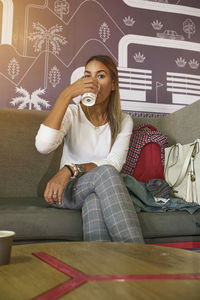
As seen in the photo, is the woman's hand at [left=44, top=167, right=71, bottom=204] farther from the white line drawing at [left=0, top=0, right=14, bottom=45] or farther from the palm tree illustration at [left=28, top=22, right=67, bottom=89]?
the white line drawing at [left=0, top=0, right=14, bottom=45]

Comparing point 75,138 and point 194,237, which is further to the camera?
point 75,138

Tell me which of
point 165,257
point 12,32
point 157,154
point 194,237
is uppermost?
point 12,32

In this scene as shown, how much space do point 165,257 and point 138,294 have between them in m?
0.22

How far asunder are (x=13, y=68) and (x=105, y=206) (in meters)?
1.50

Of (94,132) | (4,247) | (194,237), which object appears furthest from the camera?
(94,132)

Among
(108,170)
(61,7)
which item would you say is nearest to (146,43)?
(61,7)

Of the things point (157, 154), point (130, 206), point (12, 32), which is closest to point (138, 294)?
point (130, 206)

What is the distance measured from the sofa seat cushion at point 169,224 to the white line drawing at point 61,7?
1.71 meters

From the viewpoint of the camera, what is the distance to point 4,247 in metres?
0.55

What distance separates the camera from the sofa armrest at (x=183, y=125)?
5.52ft

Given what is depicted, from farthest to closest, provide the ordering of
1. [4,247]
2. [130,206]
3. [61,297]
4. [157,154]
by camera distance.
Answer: [157,154] → [130,206] → [4,247] → [61,297]

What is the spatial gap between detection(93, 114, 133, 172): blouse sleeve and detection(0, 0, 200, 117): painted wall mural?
0.74 m

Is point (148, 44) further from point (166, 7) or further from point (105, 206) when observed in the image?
point (105, 206)

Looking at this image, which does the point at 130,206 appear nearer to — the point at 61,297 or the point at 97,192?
the point at 97,192
